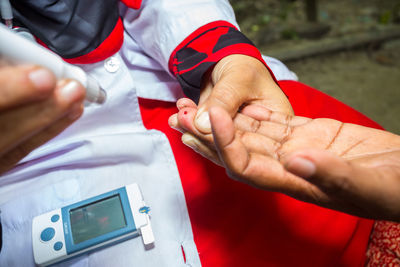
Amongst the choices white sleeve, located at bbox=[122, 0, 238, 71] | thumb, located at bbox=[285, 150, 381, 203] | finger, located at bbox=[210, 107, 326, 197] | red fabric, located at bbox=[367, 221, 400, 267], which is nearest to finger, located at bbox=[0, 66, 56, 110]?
finger, located at bbox=[210, 107, 326, 197]

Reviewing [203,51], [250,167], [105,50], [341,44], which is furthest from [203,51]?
[341,44]

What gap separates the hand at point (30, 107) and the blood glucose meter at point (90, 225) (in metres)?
0.22

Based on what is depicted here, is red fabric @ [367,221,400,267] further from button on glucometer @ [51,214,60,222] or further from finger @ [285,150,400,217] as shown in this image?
button on glucometer @ [51,214,60,222]

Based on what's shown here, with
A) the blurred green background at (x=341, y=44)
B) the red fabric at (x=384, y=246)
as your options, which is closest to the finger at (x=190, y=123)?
the red fabric at (x=384, y=246)

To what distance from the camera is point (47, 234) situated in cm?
54

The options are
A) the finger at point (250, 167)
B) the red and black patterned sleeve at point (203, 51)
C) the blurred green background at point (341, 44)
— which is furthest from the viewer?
the blurred green background at point (341, 44)

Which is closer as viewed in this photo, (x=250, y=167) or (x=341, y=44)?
(x=250, y=167)

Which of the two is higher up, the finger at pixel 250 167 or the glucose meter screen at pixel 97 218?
the finger at pixel 250 167

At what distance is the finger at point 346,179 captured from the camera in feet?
1.16

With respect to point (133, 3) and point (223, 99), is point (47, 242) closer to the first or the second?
point (223, 99)

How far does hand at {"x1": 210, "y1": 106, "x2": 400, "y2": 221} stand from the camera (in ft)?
1.19

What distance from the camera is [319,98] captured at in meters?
0.78

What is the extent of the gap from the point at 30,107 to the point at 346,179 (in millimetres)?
419

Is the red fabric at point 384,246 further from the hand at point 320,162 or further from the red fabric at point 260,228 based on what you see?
the hand at point 320,162
